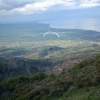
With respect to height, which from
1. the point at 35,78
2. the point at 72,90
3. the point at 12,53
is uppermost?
the point at 72,90

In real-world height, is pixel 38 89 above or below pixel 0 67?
above

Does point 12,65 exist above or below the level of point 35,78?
below

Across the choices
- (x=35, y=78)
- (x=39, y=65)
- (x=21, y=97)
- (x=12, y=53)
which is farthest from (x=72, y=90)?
(x=12, y=53)

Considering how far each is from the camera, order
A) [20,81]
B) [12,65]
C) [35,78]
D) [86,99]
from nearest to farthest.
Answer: [86,99] → [20,81] → [35,78] → [12,65]

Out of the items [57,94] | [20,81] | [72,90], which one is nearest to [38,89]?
[57,94]

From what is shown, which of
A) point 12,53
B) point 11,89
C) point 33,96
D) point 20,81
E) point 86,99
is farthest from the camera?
point 12,53

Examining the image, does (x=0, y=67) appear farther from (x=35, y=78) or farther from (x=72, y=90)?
(x=72, y=90)

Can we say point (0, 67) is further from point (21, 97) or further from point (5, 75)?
point (21, 97)

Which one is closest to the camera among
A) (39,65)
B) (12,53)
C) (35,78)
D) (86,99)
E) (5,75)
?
(86,99)

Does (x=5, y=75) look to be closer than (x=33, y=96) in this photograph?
No
